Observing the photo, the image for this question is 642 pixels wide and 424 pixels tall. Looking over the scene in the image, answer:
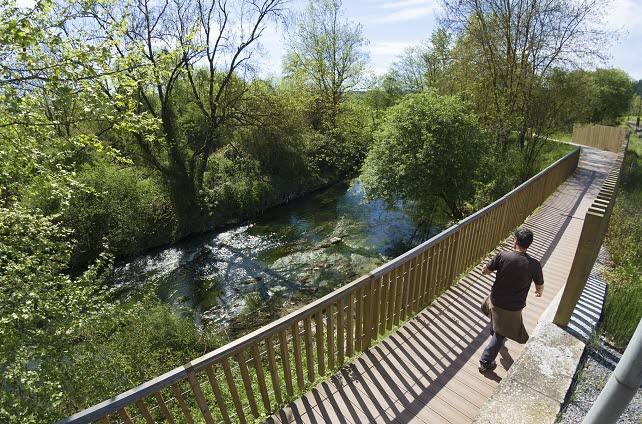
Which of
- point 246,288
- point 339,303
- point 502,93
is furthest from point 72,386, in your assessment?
point 502,93

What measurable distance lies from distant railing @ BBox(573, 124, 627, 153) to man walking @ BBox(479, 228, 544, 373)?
22.2 metres

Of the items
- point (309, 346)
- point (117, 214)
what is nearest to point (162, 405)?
point (309, 346)

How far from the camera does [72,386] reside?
4.74m

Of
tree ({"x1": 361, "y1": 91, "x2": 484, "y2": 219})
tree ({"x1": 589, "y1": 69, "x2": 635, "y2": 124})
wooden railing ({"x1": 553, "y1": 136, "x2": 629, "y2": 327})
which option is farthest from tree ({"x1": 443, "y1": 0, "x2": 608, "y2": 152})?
tree ({"x1": 589, "y1": 69, "x2": 635, "y2": 124})

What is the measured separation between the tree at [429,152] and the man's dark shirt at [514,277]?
798cm

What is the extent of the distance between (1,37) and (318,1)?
24779mm

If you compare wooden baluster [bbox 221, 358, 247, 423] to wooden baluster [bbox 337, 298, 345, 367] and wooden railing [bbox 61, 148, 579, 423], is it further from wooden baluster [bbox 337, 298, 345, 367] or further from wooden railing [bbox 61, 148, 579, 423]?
wooden baluster [bbox 337, 298, 345, 367]

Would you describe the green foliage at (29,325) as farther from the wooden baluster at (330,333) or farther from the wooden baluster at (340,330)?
the wooden baluster at (340,330)

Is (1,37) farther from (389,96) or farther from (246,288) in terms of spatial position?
A: (389,96)

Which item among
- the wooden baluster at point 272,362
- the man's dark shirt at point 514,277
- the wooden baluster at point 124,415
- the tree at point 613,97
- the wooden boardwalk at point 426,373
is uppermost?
the tree at point 613,97

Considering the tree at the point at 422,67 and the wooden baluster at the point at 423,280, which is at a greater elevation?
the tree at the point at 422,67

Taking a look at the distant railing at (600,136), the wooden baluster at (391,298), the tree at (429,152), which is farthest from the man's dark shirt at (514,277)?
the distant railing at (600,136)

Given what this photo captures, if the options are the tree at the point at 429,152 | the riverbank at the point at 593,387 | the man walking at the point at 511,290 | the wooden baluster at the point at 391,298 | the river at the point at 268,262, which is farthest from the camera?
the tree at the point at 429,152

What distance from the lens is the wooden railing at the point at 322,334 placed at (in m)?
2.65
